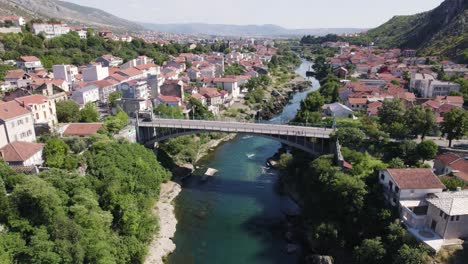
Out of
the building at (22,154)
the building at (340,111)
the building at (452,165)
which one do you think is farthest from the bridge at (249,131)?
the building at (22,154)

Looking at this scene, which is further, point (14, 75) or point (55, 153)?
point (14, 75)

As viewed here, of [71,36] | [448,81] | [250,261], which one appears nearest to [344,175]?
[250,261]

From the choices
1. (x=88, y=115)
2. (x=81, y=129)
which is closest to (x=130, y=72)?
(x=88, y=115)

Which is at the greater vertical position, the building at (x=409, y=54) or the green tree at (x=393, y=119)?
the building at (x=409, y=54)

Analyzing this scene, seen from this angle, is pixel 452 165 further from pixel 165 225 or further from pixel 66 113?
pixel 66 113

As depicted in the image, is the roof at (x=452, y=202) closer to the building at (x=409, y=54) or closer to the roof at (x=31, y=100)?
the roof at (x=31, y=100)
